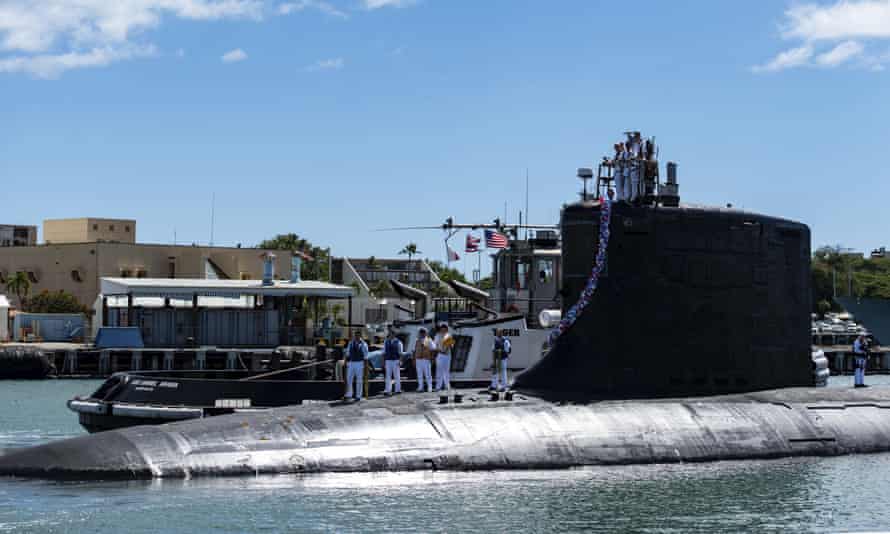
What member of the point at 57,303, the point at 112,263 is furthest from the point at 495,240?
the point at 57,303

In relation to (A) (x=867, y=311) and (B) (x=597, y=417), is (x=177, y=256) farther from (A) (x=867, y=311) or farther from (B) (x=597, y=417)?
(B) (x=597, y=417)

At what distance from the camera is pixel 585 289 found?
20938 mm

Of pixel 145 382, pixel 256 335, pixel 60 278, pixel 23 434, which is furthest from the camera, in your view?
pixel 60 278

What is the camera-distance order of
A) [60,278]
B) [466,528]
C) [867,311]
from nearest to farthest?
[466,528] → [867,311] → [60,278]

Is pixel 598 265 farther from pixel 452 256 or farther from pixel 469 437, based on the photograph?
pixel 452 256

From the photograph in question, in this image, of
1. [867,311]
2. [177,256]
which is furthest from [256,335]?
[867,311]

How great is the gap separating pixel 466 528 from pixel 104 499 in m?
4.64

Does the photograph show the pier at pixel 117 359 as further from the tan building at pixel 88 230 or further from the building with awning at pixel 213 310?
the tan building at pixel 88 230

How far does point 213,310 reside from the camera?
2391 inches

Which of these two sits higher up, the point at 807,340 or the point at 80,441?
the point at 807,340

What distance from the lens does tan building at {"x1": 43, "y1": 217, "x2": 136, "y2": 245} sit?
269ft

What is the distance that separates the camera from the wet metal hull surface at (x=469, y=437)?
1756cm

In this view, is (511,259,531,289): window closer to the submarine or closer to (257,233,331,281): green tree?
the submarine

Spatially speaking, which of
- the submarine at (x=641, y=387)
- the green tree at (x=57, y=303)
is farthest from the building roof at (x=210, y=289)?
the submarine at (x=641, y=387)
